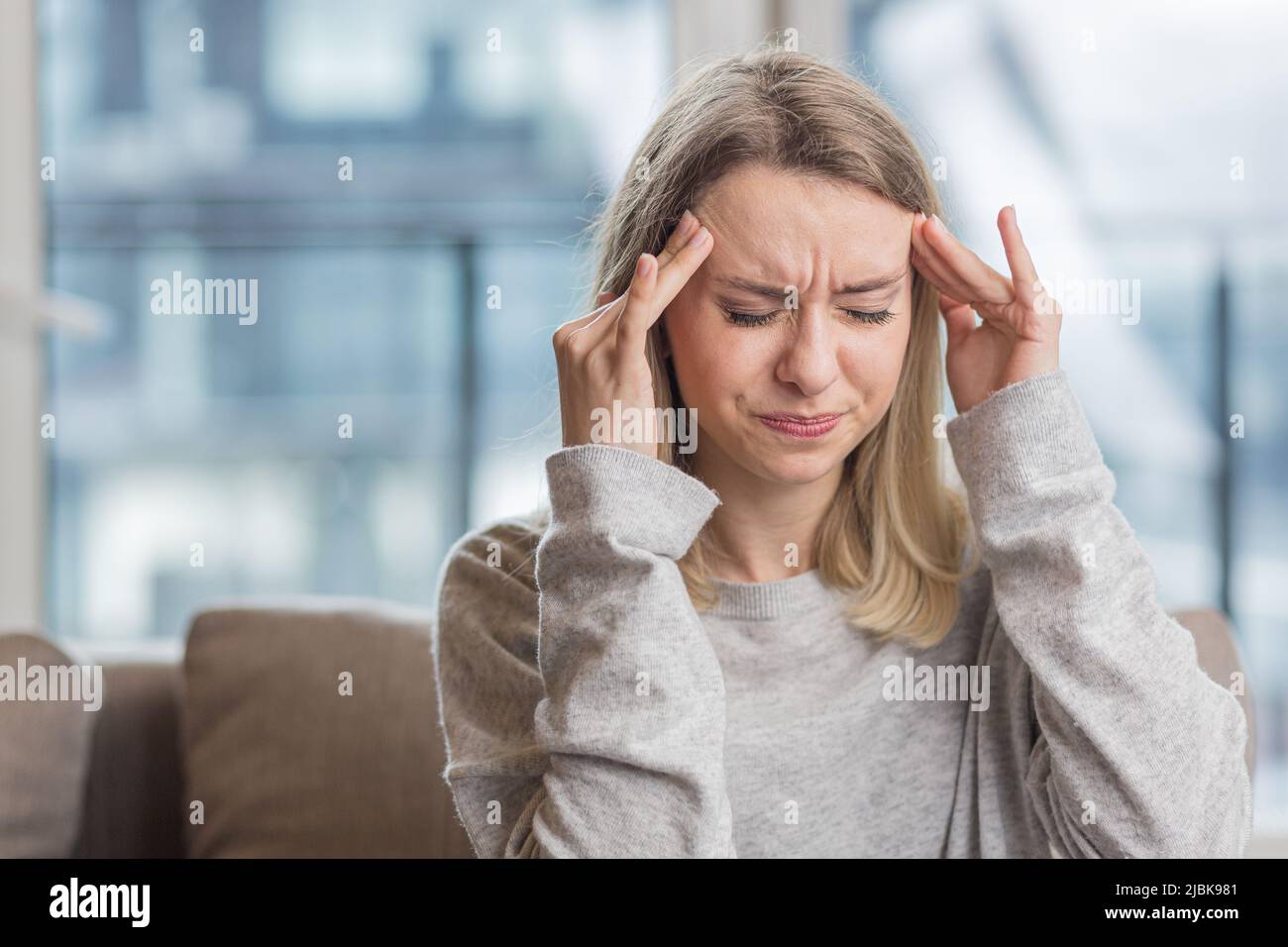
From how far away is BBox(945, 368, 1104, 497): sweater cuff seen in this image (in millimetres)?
864

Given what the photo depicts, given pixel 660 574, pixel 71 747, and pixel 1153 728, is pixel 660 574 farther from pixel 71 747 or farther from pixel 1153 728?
pixel 71 747

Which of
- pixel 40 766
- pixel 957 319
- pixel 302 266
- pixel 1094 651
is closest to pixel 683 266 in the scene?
pixel 957 319

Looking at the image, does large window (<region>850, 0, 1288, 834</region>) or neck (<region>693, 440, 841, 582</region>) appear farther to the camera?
large window (<region>850, 0, 1288, 834</region>)

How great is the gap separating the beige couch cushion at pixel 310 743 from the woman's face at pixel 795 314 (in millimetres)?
654

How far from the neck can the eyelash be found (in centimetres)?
16

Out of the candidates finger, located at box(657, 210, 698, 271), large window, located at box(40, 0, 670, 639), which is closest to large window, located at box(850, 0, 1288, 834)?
large window, located at box(40, 0, 670, 639)

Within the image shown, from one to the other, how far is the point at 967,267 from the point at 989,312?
0.04m

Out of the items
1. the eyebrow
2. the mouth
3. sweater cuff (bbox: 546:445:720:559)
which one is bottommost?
sweater cuff (bbox: 546:445:720:559)

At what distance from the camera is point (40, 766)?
1253mm

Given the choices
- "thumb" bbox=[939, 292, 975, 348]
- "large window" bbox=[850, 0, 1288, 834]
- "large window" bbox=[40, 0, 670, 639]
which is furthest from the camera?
"large window" bbox=[40, 0, 670, 639]

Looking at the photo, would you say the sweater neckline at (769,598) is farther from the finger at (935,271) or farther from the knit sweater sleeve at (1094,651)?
the finger at (935,271)

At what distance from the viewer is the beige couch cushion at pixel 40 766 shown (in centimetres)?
123

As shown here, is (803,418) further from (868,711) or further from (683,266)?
(868,711)

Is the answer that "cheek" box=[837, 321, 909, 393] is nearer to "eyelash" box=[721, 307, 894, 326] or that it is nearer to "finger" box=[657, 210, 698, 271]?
"eyelash" box=[721, 307, 894, 326]
